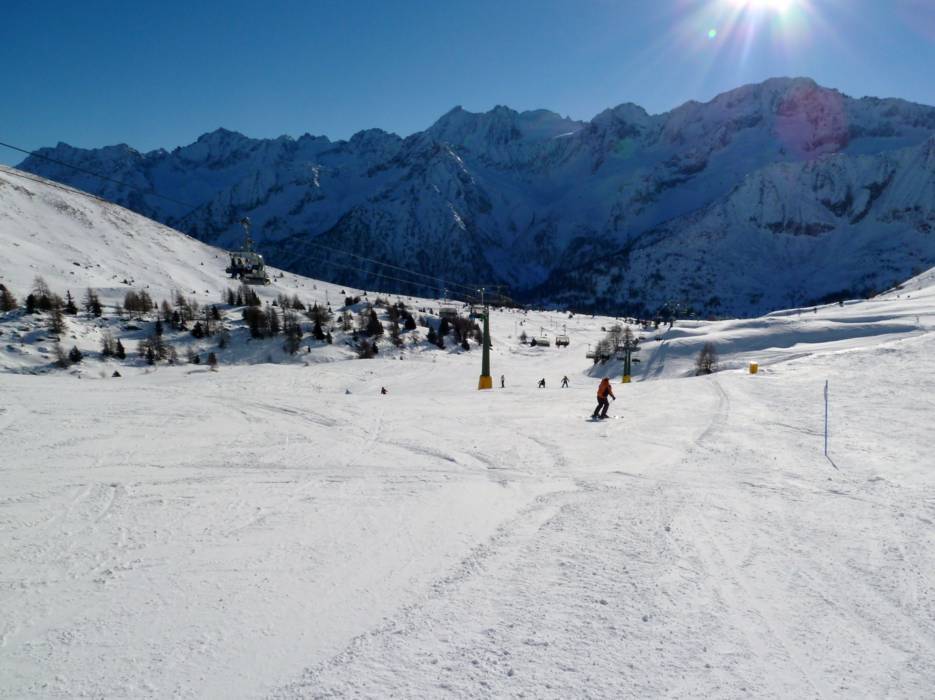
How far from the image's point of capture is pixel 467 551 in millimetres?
7141

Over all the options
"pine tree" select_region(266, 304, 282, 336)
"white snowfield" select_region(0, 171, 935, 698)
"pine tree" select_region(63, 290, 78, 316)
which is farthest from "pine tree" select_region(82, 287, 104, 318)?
"white snowfield" select_region(0, 171, 935, 698)

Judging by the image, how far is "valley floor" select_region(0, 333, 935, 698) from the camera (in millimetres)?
4926

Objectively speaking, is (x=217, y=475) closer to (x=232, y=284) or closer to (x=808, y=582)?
(x=808, y=582)

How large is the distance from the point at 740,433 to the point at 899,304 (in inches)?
2587

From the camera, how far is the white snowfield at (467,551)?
4945mm

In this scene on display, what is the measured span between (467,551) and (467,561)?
10.5 inches

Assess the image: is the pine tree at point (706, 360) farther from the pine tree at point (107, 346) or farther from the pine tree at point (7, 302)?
the pine tree at point (7, 302)

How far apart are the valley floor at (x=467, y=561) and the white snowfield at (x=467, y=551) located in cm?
3

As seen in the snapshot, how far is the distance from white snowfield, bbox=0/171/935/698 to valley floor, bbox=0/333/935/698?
3 centimetres

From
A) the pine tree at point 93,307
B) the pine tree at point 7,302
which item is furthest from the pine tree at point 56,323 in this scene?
the pine tree at point 93,307

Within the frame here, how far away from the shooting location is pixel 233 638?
5391 mm

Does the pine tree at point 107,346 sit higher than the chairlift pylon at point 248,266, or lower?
lower

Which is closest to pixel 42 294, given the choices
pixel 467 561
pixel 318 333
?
pixel 318 333

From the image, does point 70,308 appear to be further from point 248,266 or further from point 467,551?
point 467,551
